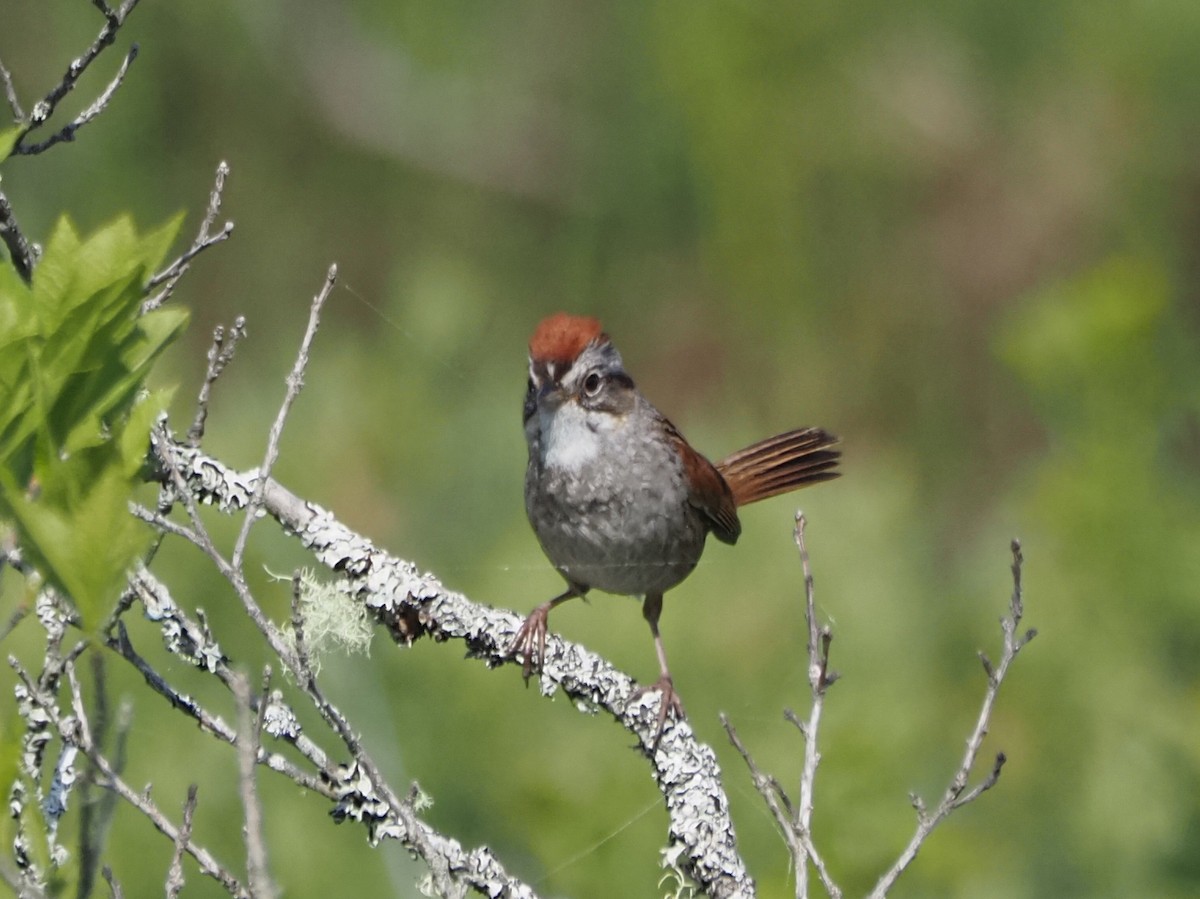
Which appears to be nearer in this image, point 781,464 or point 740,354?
point 781,464

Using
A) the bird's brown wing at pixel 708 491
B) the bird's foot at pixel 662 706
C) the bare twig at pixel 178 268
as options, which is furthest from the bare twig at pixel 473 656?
the bird's brown wing at pixel 708 491

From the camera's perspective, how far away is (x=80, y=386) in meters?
1.50

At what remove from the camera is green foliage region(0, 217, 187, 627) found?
138 centimetres

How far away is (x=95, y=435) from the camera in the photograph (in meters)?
1.45

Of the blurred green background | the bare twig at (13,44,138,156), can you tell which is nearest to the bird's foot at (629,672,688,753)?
the blurred green background

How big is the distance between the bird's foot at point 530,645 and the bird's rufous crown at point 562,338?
2.51 feet

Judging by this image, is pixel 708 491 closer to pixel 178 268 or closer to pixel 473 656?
pixel 473 656

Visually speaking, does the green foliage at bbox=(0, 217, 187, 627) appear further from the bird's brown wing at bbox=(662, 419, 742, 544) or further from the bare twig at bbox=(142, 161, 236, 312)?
the bird's brown wing at bbox=(662, 419, 742, 544)

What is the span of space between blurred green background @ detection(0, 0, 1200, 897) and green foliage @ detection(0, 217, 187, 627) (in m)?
2.13

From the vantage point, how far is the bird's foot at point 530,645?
246cm

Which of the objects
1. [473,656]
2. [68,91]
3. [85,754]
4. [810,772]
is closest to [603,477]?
[473,656]

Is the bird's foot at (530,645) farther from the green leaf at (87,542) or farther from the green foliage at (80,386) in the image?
the green leaf at (87,542)

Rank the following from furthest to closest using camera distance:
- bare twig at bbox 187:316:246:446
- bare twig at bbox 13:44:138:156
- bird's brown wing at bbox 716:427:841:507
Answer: bird's brown wing at bbox 716:427:841:507 → bare twig at bbox 187:316:246:446 → bare twig at bbox 13:44:138:156

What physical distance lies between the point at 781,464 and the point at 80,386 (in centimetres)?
283
